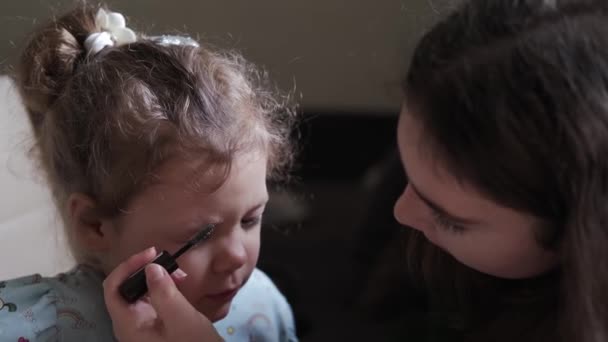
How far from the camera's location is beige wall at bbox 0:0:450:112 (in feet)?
4.74

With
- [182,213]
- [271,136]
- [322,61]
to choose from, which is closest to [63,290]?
[182,213]

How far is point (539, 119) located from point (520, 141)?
23 mm

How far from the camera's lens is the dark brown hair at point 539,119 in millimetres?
569

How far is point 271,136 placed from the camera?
896mm

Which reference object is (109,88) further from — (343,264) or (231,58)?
(343,264)

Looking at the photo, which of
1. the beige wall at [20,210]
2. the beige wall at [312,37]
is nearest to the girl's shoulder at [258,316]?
the beige wall at [20,210]

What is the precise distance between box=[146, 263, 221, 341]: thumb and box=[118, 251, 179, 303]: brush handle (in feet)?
0.07

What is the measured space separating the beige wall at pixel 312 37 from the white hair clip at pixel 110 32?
53 cm

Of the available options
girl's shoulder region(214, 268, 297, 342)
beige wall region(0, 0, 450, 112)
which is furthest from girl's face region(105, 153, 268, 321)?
beige wall region(0, 0, 450, 112)

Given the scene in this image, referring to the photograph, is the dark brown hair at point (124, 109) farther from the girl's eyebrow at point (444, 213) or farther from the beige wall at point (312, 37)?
the beige wall at point (312, 37)

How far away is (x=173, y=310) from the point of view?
2.31 ft

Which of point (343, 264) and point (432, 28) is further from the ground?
point (432, 28)

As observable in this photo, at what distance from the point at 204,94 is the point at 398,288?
24.6 inches

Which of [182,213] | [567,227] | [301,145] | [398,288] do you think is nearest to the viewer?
[567,227]
